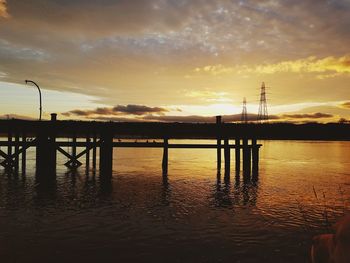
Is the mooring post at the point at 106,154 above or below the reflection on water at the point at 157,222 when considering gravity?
above

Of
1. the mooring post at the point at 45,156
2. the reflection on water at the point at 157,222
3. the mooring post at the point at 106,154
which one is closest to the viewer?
the reflection on water at the point at 157,222

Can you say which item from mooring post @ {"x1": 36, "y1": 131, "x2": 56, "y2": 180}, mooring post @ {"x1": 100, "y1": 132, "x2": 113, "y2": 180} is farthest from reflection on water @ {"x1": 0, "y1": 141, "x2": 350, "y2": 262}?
mooring post @ {"x1": 100, "y1": 132, "x2": 113, "y2": 180}

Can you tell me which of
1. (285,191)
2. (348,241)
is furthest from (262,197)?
(348,241)

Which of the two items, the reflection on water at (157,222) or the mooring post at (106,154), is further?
the mooring post at (106,154)

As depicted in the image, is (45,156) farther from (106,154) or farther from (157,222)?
(157,222)

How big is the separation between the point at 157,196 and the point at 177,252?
7.47 meters

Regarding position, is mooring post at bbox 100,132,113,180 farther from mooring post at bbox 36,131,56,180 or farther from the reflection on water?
the reflection on water

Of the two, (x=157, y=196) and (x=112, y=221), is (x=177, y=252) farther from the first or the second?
(x=157, y=196)

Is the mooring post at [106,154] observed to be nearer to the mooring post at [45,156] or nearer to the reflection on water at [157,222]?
the mooring post at [45,156]

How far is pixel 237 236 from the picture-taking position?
927 centimetres

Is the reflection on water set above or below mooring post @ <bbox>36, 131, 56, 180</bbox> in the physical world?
below

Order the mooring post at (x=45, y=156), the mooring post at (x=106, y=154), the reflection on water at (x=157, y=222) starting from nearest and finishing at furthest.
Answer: the reflection on water at (x=157, y=222) < the mooring post at (x=106, y=154) < the mooring post at (x=45, y=156)

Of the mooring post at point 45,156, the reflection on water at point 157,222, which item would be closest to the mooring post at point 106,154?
the mooring post at point 45,156

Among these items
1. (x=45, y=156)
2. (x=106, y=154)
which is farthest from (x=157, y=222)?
(x=45, y=156)
